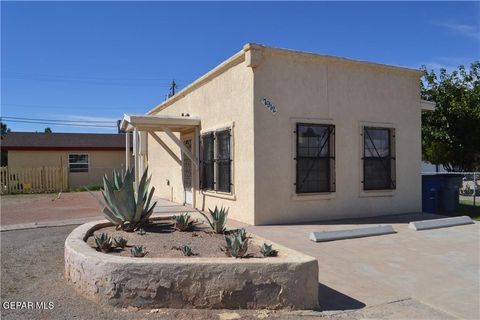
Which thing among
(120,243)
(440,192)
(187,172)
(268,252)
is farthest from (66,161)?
(268,252)

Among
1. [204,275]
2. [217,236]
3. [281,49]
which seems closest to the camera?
[204,275]

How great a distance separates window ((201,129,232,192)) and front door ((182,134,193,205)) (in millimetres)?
1453

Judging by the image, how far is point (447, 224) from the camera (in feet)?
32.6

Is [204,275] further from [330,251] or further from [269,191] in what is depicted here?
[269,191]

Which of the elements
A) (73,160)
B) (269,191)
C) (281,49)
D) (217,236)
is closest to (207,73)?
(281,49)

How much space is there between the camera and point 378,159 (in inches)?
452

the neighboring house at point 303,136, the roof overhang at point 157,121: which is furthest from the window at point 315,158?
the roof overhang at point 157,121

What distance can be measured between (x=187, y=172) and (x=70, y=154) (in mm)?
18685

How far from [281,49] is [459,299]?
21.7 feet

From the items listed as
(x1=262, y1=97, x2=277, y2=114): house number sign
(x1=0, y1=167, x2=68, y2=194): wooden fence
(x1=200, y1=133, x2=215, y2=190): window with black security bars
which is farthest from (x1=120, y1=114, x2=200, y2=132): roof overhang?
(x1=0, y1=167, x2=68, y2=194): wooden fence

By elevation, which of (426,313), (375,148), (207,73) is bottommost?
(426,313)

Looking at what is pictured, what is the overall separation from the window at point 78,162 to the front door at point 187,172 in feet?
58.5

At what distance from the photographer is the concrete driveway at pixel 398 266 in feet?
16.5

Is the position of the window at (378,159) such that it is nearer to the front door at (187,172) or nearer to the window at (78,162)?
the front door at (187,172)
